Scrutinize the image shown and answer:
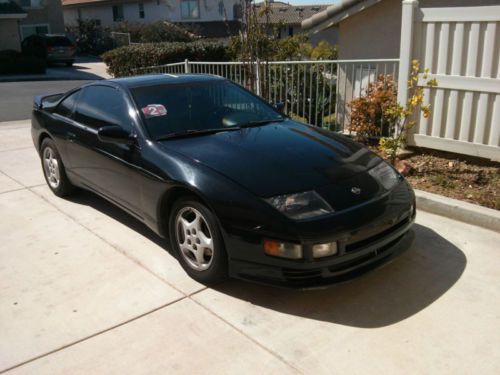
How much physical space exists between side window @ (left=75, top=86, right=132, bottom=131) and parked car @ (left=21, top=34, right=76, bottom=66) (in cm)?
2716

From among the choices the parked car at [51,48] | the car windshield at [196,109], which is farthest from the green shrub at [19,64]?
the car windshield at [196,109]

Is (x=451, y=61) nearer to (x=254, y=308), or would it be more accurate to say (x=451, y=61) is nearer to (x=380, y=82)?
(x=380, y=82)

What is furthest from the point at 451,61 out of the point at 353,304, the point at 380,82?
the point at 353,304

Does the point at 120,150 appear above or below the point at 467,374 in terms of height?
above

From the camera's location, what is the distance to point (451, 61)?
5.92 meters

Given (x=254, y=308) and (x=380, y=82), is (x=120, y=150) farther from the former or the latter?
(x=380, y=82)

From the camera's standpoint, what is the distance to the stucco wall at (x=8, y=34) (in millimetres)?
29500

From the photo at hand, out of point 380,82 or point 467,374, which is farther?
point 380,82

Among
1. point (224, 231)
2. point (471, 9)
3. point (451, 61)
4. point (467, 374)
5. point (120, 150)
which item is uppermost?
point (471, 9)

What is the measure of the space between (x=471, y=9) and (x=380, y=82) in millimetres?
1855

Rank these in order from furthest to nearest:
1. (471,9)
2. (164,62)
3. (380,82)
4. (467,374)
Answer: (164,62), (380,82), (471,9), (467,374)

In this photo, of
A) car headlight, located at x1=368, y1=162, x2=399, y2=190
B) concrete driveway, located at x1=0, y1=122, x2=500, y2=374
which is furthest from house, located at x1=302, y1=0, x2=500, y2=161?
car headlight, located at x1=368, y1=162, x2=399, y2=190

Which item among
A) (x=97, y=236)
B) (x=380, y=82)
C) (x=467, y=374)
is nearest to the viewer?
(x=467, y=374)

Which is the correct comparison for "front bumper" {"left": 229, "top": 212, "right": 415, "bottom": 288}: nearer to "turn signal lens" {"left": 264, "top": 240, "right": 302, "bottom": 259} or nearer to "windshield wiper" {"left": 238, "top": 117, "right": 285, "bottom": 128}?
"turn signal lens" {"left": 264, "top": 240, "right": 302, "bottom": 259}
